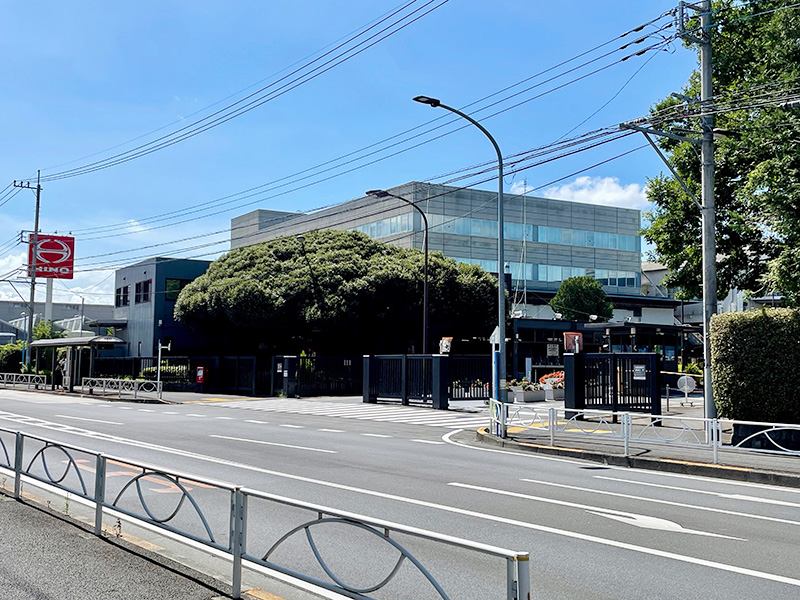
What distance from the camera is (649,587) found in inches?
235

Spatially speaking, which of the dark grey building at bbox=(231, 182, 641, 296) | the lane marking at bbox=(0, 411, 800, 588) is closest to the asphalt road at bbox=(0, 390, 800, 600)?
the lane marking at bbox=(0, 411, 800, 588)

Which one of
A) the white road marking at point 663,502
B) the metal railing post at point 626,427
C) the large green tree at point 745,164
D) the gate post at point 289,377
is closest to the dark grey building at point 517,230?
the gate post at point 289,377

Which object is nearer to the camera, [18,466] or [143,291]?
[18,466]

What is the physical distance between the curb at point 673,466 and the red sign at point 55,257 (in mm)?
56278

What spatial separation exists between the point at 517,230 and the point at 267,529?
2523 inches

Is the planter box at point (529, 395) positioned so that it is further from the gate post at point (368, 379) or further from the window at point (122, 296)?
the window at point (122, 296)

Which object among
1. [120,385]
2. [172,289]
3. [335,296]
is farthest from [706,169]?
[172,289]

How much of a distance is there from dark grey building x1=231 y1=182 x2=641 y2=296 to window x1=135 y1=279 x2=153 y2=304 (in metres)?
21.3

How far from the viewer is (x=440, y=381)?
2905 cm

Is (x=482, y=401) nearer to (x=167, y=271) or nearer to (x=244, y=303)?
(x=244, y=303)

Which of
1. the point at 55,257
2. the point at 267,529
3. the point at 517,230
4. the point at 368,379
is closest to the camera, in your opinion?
the point at 267,529

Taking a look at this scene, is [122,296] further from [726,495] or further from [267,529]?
[267,529]

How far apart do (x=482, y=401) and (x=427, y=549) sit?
27112mm

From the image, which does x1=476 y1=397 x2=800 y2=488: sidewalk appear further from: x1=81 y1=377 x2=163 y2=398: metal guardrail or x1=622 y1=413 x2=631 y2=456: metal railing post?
x1=81 y1=377 x2=163 y2=398: metal guardrail
